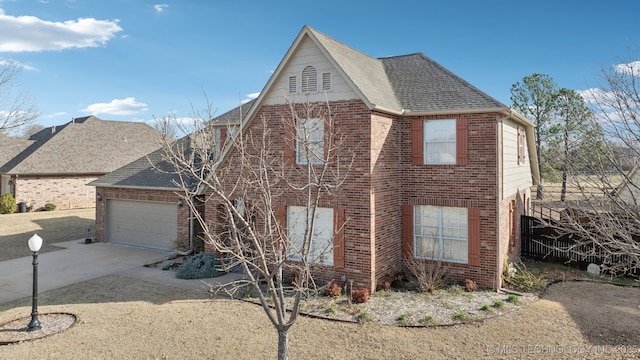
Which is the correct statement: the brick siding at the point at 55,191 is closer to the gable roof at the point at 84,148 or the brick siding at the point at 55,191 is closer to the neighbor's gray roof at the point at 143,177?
the gable roof at the point at 84,148

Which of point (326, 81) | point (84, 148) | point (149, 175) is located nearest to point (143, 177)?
point (149, 175)

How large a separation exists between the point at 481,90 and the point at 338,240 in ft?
21.9

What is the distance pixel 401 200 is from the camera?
530 inches

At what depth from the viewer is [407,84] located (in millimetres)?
14742

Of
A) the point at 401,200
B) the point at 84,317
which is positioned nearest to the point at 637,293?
the point at 401,200

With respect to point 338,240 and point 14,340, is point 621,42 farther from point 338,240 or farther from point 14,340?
point 14,340

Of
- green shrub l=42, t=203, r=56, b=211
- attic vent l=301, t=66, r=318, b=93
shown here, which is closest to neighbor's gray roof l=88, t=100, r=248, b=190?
attic vent l=301, t=66, r=318, b=93

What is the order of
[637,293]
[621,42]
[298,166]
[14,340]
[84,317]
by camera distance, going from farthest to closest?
[298,166], [637,293], [84,317], [14,340], [621,42]

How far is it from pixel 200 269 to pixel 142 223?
23.0ft

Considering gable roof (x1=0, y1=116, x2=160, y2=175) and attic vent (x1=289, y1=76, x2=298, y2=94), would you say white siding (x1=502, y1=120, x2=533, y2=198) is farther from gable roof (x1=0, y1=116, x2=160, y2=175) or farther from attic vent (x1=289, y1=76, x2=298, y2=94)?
gable roof (x1=0, y1=116, x2=160, y2=175)

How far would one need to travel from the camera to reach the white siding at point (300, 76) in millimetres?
12336

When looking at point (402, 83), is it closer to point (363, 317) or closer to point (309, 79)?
point (309, 79)

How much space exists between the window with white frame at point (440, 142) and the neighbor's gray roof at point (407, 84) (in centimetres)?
52

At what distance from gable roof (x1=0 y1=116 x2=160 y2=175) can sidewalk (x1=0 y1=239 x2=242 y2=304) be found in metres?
15.3
